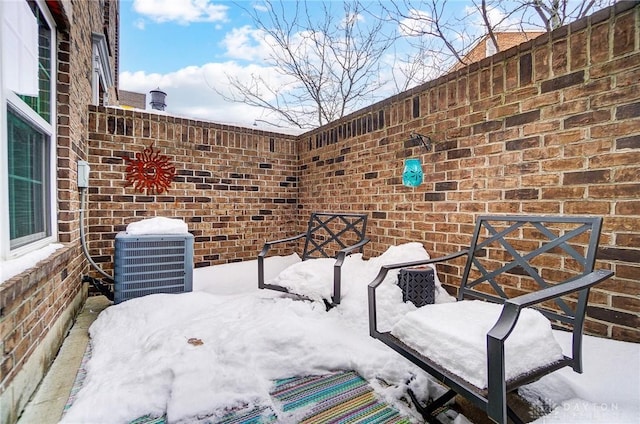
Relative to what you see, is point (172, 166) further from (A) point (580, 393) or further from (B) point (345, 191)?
(A) point (580, 393)

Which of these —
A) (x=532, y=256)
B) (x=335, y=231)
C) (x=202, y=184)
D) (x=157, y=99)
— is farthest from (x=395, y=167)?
(x=157, y=99)

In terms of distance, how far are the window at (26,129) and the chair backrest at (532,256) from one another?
2480mm

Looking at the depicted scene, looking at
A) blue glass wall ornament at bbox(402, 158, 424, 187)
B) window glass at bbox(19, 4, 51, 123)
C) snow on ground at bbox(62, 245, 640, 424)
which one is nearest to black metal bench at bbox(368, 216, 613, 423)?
snow on ground at bbox(62, 245, 640, 424)

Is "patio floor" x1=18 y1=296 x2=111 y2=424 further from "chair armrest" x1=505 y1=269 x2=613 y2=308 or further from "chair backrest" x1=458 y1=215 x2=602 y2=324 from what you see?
"chair backrest" x1=458 y1=215 x2=602 y2=324

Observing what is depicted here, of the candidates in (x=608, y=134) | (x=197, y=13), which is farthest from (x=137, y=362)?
(x=197, y=13)

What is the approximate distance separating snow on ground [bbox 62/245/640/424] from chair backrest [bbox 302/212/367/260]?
53 cm

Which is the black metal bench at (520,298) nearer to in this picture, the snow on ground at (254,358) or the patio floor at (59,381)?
the snow on ground at (254,358)

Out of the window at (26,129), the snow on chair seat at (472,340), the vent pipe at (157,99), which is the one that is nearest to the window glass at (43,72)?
the window at (26,129)

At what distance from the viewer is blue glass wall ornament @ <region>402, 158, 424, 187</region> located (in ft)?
9.04

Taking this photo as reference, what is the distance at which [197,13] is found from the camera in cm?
520

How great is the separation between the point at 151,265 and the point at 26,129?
58.3 inches

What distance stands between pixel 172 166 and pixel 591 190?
384 cm

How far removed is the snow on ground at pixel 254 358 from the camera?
1.39 m

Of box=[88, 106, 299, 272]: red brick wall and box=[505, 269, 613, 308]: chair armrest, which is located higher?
box=[88, 106, 299, 272]: red brick wall
